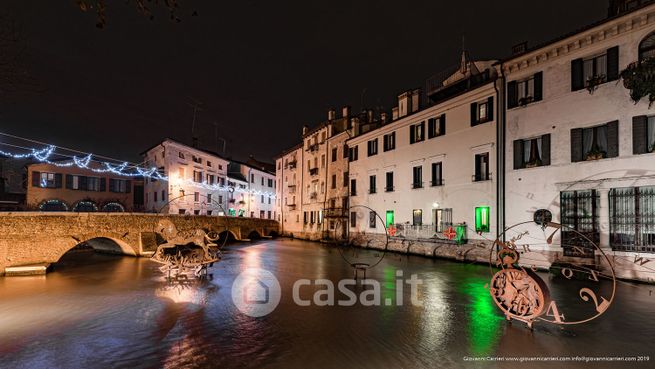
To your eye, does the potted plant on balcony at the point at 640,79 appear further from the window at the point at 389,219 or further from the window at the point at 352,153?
the window at the point at 352,153

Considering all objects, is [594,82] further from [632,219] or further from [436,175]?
[436,175]

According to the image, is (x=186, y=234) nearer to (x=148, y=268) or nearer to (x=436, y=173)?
(x=148, y=268)

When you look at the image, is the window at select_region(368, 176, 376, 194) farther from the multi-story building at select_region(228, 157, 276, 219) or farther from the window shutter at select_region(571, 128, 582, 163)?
the multi-story building at select_region(228, 157, 276, 219)

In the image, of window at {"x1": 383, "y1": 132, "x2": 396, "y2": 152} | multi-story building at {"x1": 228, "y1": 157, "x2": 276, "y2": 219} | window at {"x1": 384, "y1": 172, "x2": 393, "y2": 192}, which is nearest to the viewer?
window at {"x1": 383, "y1": 132, "x2": 396, "y2": 152}

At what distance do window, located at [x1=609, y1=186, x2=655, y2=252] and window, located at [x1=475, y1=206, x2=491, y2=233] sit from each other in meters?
8.19

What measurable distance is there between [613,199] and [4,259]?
1492 inches

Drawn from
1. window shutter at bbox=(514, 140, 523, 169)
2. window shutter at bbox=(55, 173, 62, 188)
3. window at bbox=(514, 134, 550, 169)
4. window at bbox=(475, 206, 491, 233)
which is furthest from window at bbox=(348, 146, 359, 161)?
window shutter at bbox=(55, 173, 62, 188)

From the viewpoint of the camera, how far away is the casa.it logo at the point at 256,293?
46.0ft

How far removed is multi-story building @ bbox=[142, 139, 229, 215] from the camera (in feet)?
169

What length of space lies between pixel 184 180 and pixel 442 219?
40.6m

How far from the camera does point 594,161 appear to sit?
20.4 metres

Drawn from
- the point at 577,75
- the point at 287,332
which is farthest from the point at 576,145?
the point at 287,332

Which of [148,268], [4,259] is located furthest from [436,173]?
[4,259]

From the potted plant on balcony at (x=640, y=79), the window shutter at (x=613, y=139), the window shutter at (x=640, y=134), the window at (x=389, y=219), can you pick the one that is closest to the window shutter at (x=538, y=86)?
the potted plant on balcony at (x=640, y=79)
